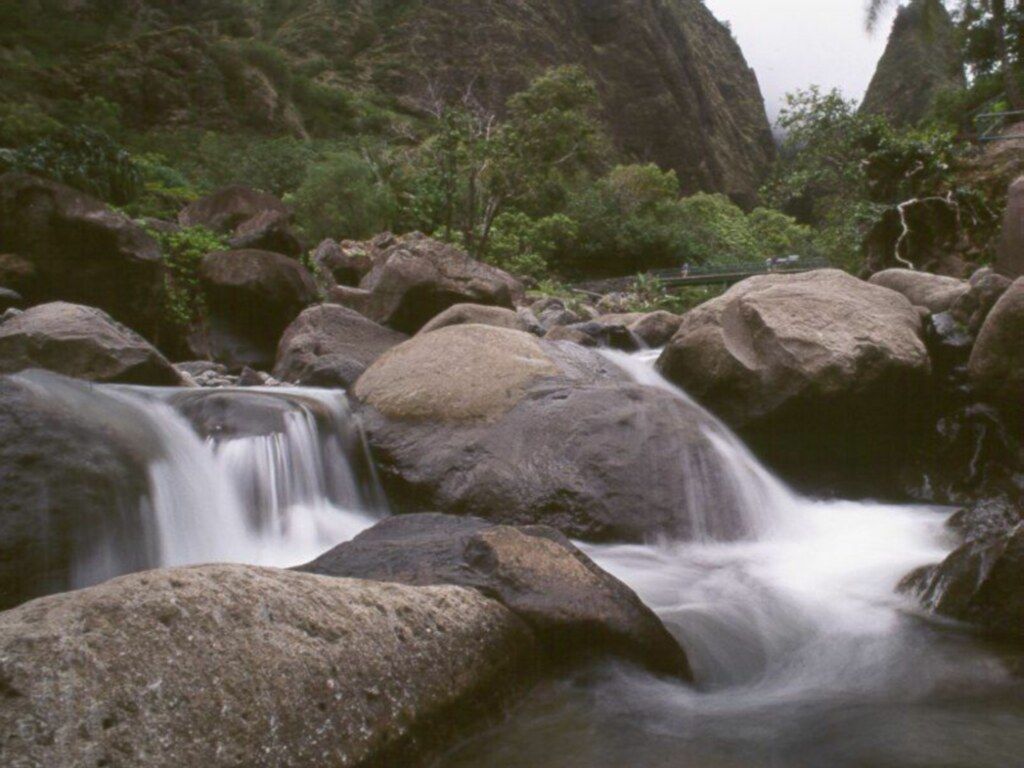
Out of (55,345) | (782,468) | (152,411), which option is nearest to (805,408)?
(782,468)

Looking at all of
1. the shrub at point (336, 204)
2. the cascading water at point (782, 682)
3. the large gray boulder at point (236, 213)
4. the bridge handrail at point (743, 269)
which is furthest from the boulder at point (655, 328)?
the shrub at point (336, 204)

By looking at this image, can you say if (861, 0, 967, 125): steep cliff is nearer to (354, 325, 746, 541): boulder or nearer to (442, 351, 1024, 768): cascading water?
(354, 325, 746, 541): boulder

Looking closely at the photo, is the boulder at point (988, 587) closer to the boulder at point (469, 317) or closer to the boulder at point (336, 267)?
the boulder at point (469, 317)

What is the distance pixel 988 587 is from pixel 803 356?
3.68 meters

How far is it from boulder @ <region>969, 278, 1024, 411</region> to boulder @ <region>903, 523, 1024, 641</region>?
3151 mm

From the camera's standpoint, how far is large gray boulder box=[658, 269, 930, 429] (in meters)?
7.77

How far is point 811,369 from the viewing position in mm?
7676

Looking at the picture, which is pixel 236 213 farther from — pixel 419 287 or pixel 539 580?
pixel 539 580

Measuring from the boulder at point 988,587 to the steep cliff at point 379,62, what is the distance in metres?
34.2

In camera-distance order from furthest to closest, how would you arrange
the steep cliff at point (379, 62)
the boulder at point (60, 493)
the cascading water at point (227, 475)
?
the steep cliff at point (379, 62)
the cascading water at point (227, 475)
the boulder at point (60, 493)

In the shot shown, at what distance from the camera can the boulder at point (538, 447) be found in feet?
20.4

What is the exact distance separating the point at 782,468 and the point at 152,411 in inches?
209

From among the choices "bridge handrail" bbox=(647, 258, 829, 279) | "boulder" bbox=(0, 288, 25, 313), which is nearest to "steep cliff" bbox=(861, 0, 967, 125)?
"bridge handrail" bbox=(647, 258, 829, 279)

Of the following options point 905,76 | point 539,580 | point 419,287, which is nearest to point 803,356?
point 539,580
